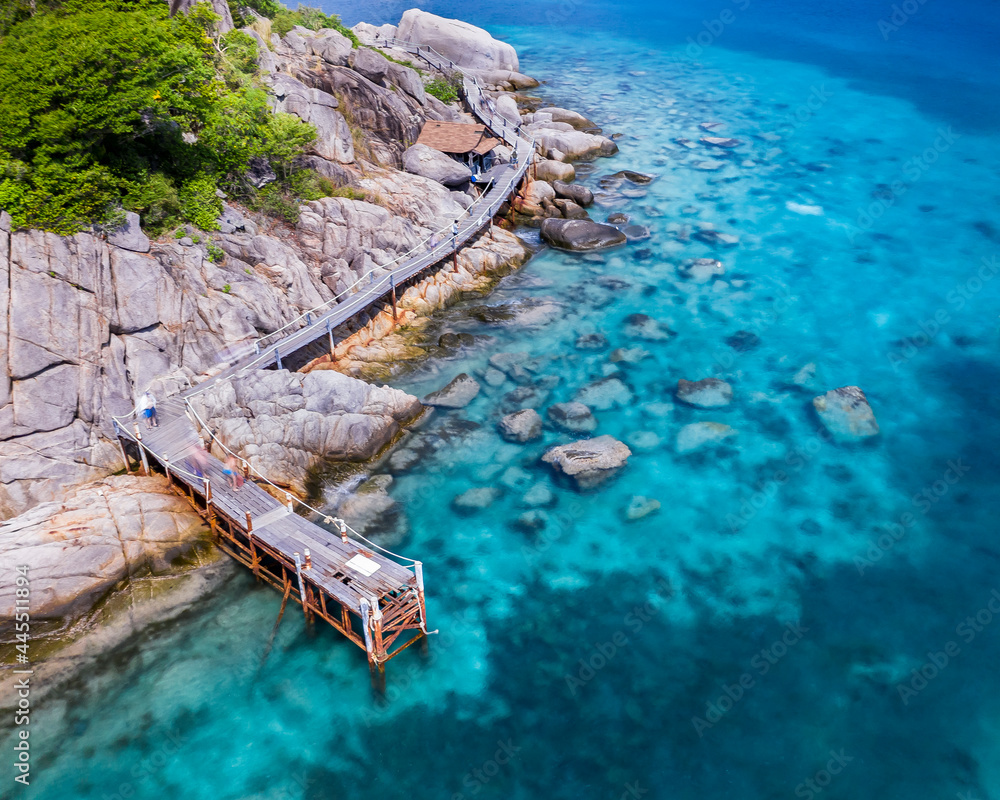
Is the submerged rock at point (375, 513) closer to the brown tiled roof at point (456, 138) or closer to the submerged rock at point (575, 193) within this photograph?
the brown tiled roof at point (456, 138)

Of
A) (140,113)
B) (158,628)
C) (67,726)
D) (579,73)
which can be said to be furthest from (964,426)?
(579,73)

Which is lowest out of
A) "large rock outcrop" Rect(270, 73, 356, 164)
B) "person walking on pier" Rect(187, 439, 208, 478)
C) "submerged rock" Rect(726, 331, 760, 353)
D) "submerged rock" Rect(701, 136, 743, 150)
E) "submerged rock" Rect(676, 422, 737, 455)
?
"submerged rock" Rect(676, 422, 737, 455)

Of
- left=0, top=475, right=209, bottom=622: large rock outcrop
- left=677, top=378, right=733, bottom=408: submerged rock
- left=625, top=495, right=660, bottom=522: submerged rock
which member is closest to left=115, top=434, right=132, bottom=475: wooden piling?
left=0, top=475, right=209, bottom=622: large rock outcrop

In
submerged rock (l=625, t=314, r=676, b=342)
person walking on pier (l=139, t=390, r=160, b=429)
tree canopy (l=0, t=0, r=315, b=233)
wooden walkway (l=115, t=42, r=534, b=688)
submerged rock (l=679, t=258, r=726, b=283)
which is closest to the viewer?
wooden walkway (l=115, t=42, r=534, b=688)

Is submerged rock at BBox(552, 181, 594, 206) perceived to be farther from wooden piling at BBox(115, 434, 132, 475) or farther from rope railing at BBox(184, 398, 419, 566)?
wooden piling at BBox(115, 434, 132, 475)

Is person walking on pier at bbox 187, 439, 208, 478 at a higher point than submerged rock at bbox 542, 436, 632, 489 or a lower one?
higher

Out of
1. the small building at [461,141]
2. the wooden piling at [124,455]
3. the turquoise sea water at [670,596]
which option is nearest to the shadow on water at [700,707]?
the turquoise sea water at [670,596]

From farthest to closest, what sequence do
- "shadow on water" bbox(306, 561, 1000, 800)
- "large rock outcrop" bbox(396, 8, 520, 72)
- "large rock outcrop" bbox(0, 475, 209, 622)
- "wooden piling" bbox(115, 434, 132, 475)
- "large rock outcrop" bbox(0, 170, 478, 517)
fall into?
1. "large rock outcrop" bbox(396, 8, 520, 72)
2. "wooden piling" bbox(115, 434, 132, 475)
3. "large rock outcrop" bbox(0, 170, 478, 517)
4. "large rock outcrop" bbox(0, 475, 209, 622)
5. "shadow on water" bbox(306, 561, 1000, 800)
